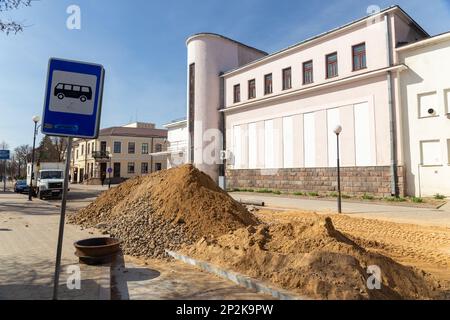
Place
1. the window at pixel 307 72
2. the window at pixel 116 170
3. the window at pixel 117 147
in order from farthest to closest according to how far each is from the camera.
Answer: the window at pixel 117 147 < the window at pixel 116 170 < the window at pixel 307 72

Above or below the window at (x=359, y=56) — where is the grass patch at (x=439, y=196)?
below

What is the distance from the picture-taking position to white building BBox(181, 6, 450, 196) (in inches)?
846

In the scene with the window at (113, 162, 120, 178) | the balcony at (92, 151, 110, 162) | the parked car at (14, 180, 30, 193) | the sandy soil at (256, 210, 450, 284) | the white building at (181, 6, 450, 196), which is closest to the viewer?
the sandy soil at (256, 210, 450, 284)

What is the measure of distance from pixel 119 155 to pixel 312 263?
55.7 m

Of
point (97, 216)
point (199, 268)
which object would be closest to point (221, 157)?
point (97, 216)

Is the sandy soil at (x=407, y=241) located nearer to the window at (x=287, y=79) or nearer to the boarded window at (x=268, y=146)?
the boarded window at (x=268, y=146)

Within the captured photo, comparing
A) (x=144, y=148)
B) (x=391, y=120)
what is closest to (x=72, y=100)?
(x=391, y=120)

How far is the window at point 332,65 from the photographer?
25719 mm

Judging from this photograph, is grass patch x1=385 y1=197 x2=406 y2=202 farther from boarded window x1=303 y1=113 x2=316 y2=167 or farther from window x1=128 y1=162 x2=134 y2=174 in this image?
window x1=128 y1=162 x2=134 y2=174

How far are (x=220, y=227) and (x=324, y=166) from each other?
18886 mm

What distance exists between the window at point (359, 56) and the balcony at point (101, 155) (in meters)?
43.5

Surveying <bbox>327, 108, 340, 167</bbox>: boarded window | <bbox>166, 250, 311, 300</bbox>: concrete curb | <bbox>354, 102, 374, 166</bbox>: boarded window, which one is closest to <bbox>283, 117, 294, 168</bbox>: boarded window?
<bbox>327, 108, 340, 167</bbox>: boarded window

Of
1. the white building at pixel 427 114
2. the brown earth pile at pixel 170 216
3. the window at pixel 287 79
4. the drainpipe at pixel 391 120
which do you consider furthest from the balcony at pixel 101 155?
the white building at pixel 427 114

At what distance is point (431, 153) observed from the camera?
797 inches
